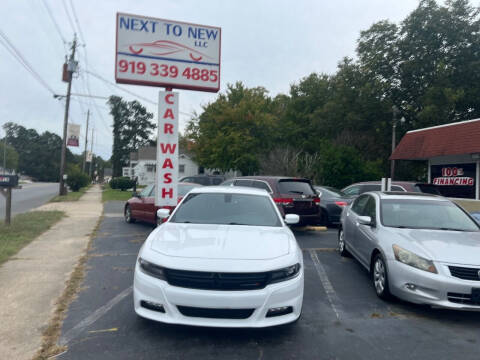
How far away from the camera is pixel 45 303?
187 inches

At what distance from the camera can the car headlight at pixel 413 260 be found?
452cm

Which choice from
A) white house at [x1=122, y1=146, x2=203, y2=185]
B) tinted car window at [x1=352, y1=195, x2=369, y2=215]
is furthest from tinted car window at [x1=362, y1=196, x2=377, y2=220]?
white house at [x1=122, y1=146, x2=203, y2=185]

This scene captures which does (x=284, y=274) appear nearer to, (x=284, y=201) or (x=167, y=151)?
(x=167, y=151)

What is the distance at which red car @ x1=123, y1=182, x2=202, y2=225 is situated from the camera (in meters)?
11.0

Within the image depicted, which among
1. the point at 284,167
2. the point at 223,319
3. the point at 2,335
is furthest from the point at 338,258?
the point at 284,167

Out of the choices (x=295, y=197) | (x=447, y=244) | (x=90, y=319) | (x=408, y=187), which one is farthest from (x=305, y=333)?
(x=408, y=187)

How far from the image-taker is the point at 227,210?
5.38 m

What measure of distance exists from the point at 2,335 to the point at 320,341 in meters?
3.29

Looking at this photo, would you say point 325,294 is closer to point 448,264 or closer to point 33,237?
point 448,264

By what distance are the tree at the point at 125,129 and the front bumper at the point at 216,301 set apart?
238 ft

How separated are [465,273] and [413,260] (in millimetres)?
569

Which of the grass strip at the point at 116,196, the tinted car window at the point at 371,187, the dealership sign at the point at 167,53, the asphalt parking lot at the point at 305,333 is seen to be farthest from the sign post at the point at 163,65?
the grass strip at the point at 116,196

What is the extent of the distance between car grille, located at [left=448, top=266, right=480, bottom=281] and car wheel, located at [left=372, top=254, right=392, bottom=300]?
33.0 inches

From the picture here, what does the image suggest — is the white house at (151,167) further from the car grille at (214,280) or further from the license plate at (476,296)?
the car grille at (214,280)
